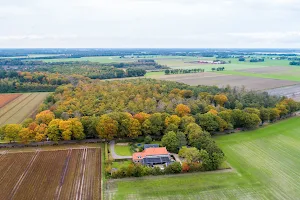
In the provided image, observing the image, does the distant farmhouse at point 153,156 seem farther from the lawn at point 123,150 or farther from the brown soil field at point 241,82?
the brown soil field at point 241,82

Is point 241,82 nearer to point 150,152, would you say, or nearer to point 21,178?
point 150,152

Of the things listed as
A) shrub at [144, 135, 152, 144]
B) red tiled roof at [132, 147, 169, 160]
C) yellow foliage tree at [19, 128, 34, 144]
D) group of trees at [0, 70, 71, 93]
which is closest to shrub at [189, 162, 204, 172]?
red tiled roof at [132, 147, 169, 160]

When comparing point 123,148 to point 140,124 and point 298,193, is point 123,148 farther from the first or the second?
point 298,193

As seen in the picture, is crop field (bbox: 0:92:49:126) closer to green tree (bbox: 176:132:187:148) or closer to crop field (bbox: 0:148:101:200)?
crop field (bbox: 0:148:101:200)

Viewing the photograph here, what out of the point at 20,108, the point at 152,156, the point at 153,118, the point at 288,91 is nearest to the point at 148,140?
the point at 153,118

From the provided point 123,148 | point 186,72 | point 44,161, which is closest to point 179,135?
point 123,148

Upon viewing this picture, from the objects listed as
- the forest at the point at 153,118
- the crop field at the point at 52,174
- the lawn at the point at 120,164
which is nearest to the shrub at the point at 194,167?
the forest at the point at 153,118

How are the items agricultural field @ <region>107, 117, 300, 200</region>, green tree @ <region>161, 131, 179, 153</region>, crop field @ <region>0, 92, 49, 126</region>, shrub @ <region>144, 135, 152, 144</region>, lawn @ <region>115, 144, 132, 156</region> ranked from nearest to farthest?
1. agricultural field @ <region>107, 117, 300, 200</region>
2. green tree @ <region>161, 131, 179, 153</region>
3. lawn @ <region>115, 144, 132, 156</region>
4. shrub @ <region>144, 135, 152, 144</region>
5. crop field @ <region>0, 92, 49, 126</region>
